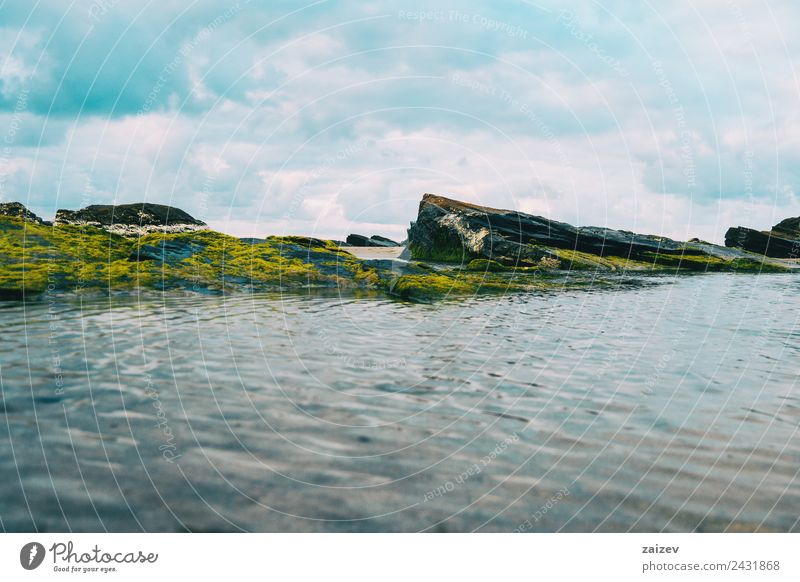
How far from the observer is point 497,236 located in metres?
41.6

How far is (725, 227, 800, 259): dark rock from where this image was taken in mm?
75500

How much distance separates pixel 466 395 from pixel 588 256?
43370 millimetres

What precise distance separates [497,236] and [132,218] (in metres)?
26.1

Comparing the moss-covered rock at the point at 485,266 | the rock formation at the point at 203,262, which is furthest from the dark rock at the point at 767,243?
the moss-covered rock at the point at 485,266

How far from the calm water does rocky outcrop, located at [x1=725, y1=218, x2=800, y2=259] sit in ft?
256

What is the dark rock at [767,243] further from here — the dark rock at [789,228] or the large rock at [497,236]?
the large rock at [497,236]

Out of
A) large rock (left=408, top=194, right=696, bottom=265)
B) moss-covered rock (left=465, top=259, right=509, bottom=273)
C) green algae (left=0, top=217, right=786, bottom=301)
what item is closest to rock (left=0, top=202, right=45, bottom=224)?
green algae (left=0, top=217, right=786, bottom=301)

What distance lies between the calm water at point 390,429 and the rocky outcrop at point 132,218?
64.2 ft

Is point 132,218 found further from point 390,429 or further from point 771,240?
point 771,240

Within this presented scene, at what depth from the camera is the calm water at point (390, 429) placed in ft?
16.3

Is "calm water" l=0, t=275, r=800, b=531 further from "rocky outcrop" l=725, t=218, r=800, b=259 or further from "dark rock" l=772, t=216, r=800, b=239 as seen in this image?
"dark rock" l=772, t=216, r=800, b=239

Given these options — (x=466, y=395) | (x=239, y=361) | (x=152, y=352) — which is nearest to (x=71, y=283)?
(x=152, y=352)

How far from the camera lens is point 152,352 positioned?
420 inches

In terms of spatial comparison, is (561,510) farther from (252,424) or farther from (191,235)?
(191,235)
